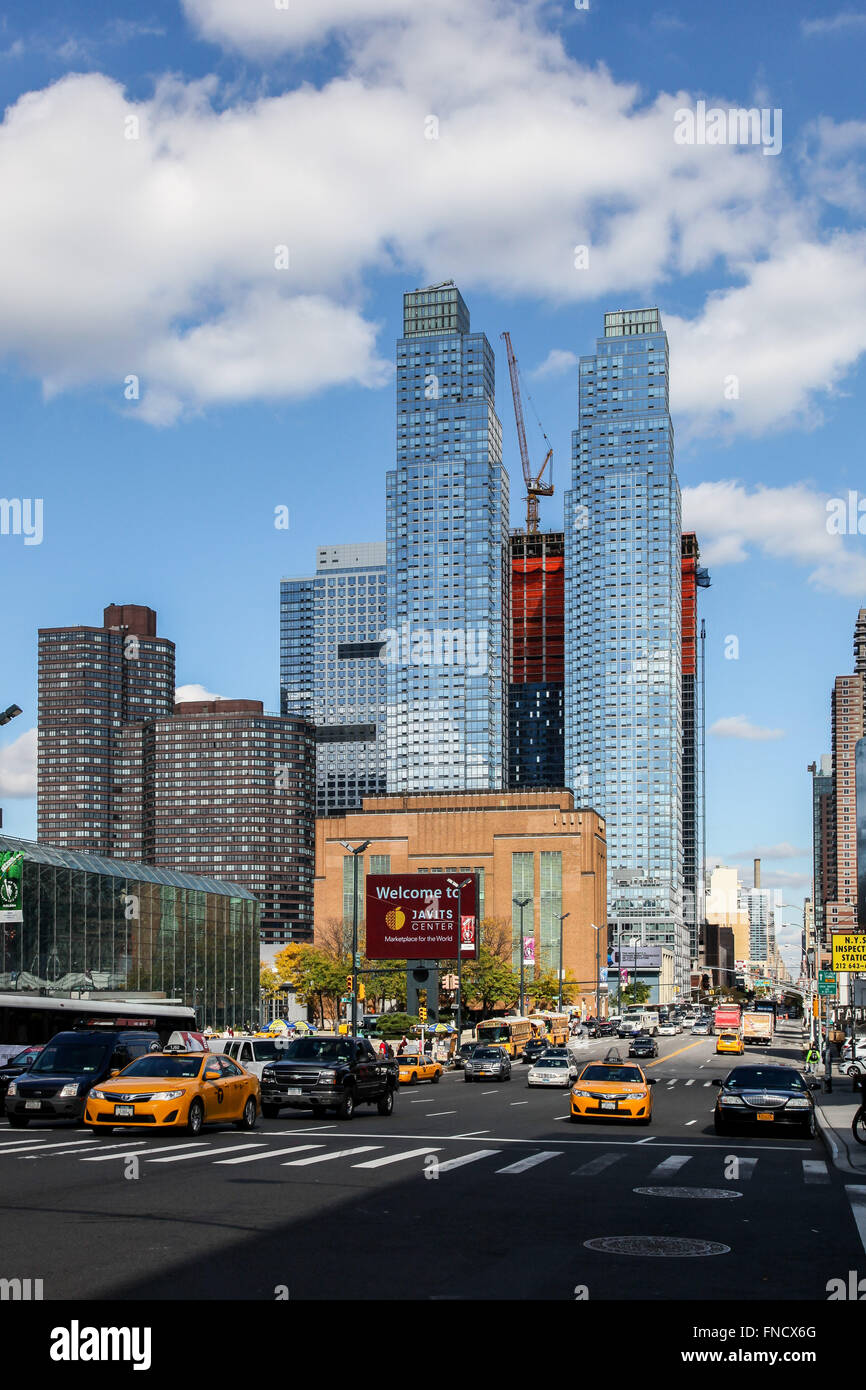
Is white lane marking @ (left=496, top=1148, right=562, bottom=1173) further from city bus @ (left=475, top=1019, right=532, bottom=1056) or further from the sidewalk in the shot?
city bus @ (left=475, top=1019, right=532, bottom=1056)

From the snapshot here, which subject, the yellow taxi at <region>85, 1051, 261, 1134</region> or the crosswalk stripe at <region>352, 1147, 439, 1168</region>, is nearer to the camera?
the crosswalk stripe at <region>352, 1147, 439, 1168</region>

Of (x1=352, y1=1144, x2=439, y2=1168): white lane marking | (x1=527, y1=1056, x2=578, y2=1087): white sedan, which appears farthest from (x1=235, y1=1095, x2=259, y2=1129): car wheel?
(x1=527, y1=1056, x2=578, y2=1087): white sedan

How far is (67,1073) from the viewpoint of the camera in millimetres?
27328

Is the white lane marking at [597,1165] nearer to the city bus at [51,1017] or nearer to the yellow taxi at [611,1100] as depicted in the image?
the yellow taxi at [611,1100]

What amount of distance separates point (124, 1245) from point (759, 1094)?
1882cm

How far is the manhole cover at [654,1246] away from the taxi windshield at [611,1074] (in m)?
18.8

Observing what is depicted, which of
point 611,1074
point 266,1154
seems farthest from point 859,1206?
point 611,1074

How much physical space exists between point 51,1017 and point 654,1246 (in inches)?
1551

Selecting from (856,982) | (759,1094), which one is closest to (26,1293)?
(759,1094)

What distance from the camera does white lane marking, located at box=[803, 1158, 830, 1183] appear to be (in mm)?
19356

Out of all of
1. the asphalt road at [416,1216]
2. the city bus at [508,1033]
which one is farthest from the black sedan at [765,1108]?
the city bus at [508,1033]

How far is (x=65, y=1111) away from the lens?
2598 cm

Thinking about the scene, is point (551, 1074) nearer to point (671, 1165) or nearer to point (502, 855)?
point (671, 1165)

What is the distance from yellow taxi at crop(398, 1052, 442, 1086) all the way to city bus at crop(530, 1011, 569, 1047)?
23.6m
